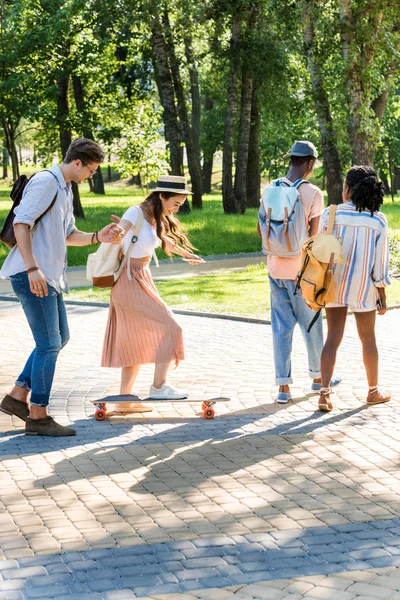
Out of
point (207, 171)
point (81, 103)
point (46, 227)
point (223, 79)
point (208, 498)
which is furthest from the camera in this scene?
point (207, 171)

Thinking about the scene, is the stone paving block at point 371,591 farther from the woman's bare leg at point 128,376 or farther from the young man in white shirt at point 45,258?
the woman's bare leg at point 128,376

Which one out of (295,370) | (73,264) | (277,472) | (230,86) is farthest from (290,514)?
(230,86)

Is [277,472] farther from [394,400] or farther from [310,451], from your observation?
[394,400]

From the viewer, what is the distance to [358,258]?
7.77 meters

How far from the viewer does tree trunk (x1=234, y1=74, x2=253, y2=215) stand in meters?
31.2

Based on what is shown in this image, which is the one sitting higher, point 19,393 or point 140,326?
point 140,326

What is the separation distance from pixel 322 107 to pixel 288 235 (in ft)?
52.6

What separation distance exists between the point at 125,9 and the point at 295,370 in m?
20.6

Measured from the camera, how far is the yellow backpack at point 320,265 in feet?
24.9

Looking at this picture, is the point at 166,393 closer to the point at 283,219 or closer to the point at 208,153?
the point at 283,219

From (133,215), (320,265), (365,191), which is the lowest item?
(320,265)

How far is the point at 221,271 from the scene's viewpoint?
65.1 feet

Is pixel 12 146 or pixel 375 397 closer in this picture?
pixel 375 397

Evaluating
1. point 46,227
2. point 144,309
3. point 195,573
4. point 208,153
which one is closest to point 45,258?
point 46,227
